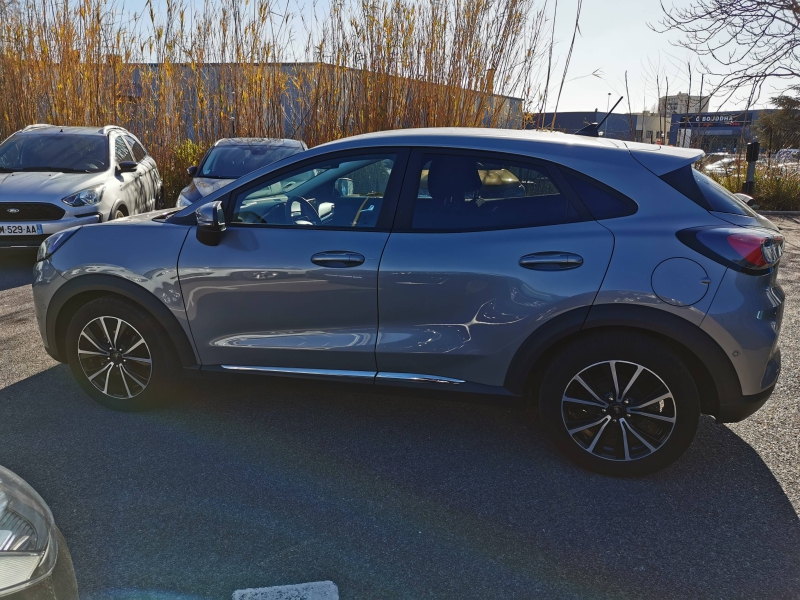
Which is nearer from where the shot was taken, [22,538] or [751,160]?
[22,538]

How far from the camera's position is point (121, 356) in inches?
159

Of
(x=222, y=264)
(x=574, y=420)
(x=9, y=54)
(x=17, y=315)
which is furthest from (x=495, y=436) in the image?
(x=9, y=54)

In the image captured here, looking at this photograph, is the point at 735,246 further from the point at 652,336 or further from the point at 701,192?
the point at 652,336

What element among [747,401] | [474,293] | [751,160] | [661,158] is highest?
[751,160]

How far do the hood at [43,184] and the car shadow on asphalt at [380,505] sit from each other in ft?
15.0

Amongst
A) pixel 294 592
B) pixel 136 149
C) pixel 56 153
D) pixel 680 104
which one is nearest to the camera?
pixel 294 592

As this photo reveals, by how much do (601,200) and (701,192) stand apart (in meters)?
0.47

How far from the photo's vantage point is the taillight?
3.06 metres

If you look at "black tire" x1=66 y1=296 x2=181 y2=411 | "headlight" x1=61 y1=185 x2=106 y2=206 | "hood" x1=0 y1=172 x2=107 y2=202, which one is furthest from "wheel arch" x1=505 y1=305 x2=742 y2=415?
"hood" x1=0 y1=172 x2=107 y2=202

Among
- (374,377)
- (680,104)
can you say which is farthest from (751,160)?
(374,377)

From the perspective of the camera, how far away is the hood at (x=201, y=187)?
8.58 m

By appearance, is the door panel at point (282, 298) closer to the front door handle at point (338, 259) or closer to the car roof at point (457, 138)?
the front door handle at point (338, 259)

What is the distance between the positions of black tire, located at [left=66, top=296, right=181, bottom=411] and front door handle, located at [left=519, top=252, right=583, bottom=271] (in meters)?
2.08

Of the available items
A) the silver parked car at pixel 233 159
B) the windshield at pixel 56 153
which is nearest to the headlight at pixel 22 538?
the silver parked car at pixel 233 159
